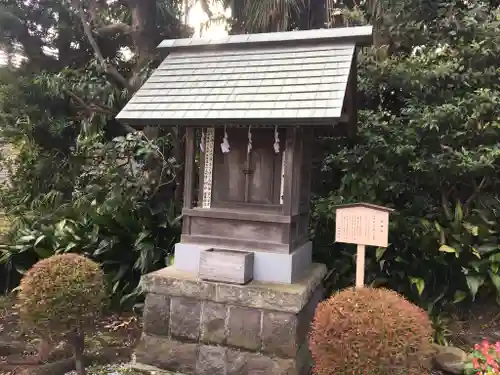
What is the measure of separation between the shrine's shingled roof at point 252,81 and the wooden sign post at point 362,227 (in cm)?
86

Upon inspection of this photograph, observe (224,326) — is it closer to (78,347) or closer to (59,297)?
(78,347)

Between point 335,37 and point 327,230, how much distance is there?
3.04 m

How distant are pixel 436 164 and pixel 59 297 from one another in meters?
4.71

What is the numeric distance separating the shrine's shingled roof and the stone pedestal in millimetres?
1673

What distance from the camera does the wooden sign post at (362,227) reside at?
141 inches

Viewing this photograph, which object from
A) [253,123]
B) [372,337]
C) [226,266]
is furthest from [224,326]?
[253,123]

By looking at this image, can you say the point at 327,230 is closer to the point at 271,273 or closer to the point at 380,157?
the point at 380,157

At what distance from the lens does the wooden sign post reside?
3.58 m

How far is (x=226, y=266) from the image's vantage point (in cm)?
404

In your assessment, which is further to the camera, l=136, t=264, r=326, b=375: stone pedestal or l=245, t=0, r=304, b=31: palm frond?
l=245, t=0, r=304, b=31: palm frond

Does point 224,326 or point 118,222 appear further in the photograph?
point 118,222

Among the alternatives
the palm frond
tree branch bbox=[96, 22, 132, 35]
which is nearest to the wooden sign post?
the palm frond

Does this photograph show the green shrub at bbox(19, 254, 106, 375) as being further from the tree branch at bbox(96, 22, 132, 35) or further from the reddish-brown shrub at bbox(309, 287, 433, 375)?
the tree branch at bbox(96, 22, 132, 35)

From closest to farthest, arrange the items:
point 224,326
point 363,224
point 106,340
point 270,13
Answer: point 363,224
point 224,326
point 106,340
point 270,13
